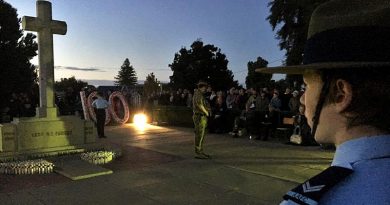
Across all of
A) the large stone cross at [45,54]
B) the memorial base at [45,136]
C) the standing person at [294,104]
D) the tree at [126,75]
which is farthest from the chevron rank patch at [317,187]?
the tree at [126,75]

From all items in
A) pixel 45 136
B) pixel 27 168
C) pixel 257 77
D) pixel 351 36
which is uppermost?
pixel 257 77

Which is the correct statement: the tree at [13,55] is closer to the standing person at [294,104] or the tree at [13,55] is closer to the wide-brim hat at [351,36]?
the standing person at [294,104]

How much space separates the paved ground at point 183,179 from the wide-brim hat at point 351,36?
500cm

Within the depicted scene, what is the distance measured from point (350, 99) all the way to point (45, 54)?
9929mm

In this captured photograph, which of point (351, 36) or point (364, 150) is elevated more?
point (351, 36)

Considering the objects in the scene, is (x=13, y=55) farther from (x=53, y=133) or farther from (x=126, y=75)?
(x=126, y=75)

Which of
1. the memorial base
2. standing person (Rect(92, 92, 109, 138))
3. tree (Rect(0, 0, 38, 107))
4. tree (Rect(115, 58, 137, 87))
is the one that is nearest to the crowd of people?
standing person (Rect(92, 92, 109, 138))

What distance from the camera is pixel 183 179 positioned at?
717cm

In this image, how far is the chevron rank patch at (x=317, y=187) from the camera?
0.87 meters

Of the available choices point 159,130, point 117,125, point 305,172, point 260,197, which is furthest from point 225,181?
point 117,125

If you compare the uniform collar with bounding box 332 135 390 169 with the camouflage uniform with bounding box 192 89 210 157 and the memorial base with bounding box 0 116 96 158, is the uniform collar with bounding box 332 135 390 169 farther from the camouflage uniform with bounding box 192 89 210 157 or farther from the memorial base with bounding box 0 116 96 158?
the memorial base with bounding box 0 116 96 158

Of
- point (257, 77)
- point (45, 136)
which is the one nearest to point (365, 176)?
point (45, 136)

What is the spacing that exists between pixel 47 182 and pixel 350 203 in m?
7.03

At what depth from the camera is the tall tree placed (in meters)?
26.6
